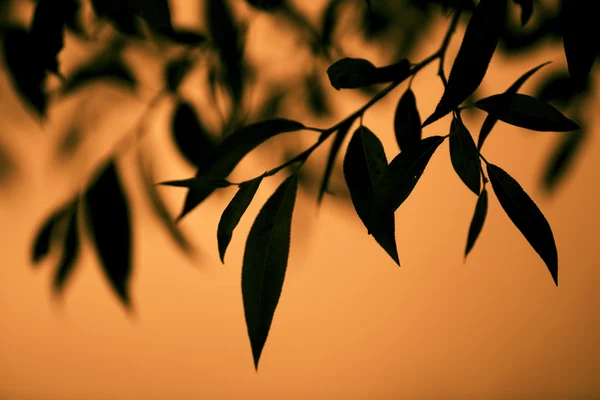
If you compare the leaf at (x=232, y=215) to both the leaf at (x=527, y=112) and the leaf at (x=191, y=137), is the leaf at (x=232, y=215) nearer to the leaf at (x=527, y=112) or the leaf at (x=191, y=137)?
Result: the leaf at (x=527, y=112)

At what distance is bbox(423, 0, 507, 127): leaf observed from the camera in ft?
0.73

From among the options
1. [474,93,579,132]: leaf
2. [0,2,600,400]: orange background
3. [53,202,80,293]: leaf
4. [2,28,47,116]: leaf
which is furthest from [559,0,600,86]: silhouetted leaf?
[53,202,80,293]: leaf

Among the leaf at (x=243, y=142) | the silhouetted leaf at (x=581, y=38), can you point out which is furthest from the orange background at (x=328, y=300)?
the silhouetted leaf at (x=581, y=38)

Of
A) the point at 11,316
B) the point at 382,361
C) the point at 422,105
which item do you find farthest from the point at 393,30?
the point at 11,316

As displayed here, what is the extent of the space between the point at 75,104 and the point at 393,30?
0.44 meters

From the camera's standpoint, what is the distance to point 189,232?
596 millimetres

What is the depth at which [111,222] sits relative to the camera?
1.85 feet

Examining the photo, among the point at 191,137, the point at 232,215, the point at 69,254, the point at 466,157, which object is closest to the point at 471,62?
the point at 466,157

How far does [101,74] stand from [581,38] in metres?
0.54

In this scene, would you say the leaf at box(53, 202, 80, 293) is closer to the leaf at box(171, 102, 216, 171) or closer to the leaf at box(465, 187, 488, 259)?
the leaf at box(171, 102, 216, 171)

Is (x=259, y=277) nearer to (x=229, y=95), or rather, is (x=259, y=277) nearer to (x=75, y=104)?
(x=229, y=95)

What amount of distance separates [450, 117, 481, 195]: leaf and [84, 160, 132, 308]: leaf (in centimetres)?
45

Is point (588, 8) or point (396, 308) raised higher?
point (588, 8)

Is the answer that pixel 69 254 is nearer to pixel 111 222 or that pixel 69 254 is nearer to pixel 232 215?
pixel 111 222
